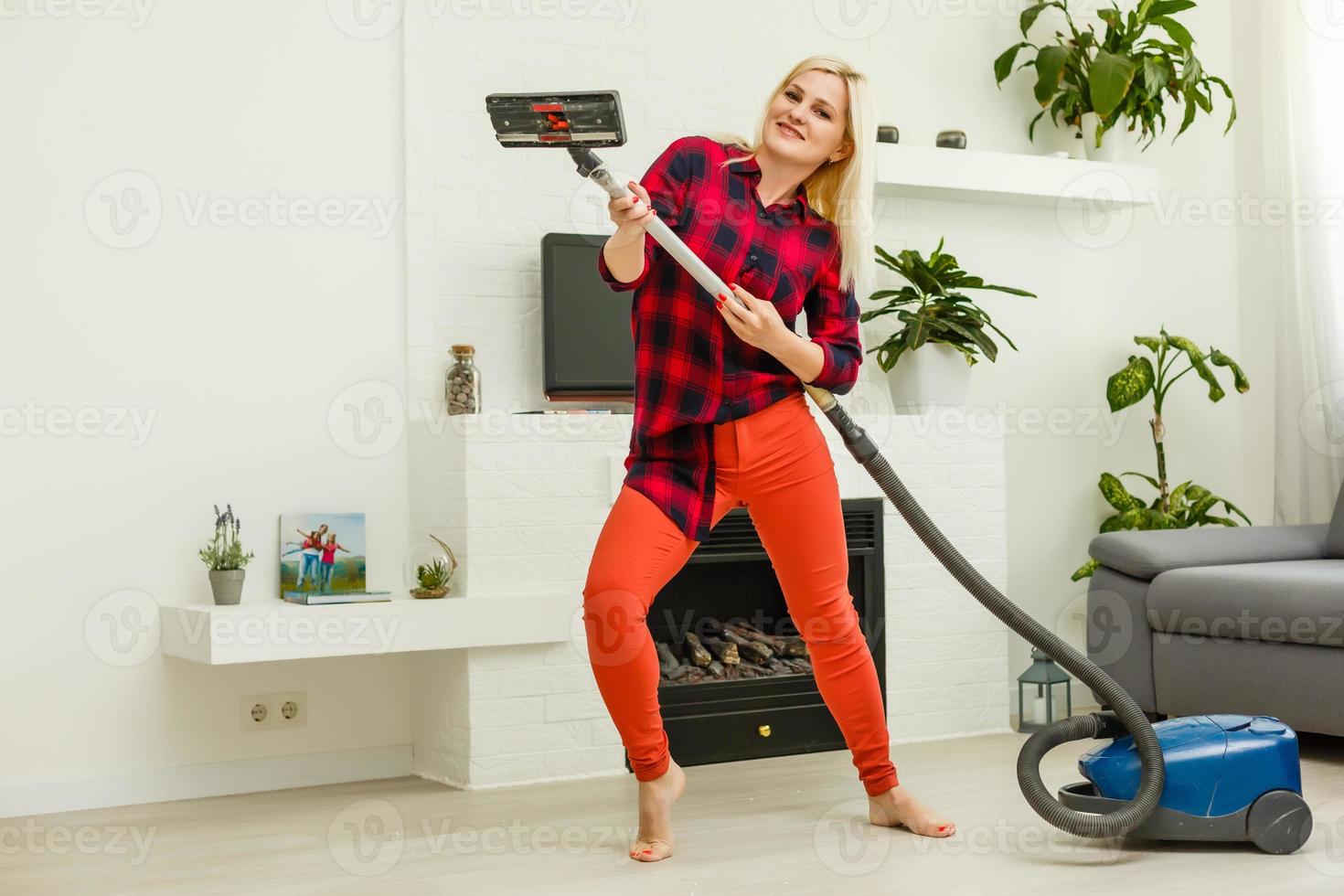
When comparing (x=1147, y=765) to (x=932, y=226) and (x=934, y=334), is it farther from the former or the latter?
(x=932, y=226)

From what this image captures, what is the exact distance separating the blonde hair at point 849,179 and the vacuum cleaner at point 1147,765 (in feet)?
0.92

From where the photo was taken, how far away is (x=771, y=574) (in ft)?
12.6

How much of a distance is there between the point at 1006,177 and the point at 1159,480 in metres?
1.09

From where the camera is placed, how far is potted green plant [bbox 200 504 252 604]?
121 inches

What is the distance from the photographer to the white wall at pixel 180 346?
3021mm

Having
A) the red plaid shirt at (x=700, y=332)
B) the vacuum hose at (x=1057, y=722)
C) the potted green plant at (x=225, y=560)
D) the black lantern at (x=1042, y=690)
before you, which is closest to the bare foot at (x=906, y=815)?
the vacuum hose at (x=1057, y=722)

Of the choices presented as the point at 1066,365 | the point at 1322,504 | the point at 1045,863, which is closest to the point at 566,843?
the point at 1045,863

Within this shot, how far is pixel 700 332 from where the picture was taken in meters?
2.38
